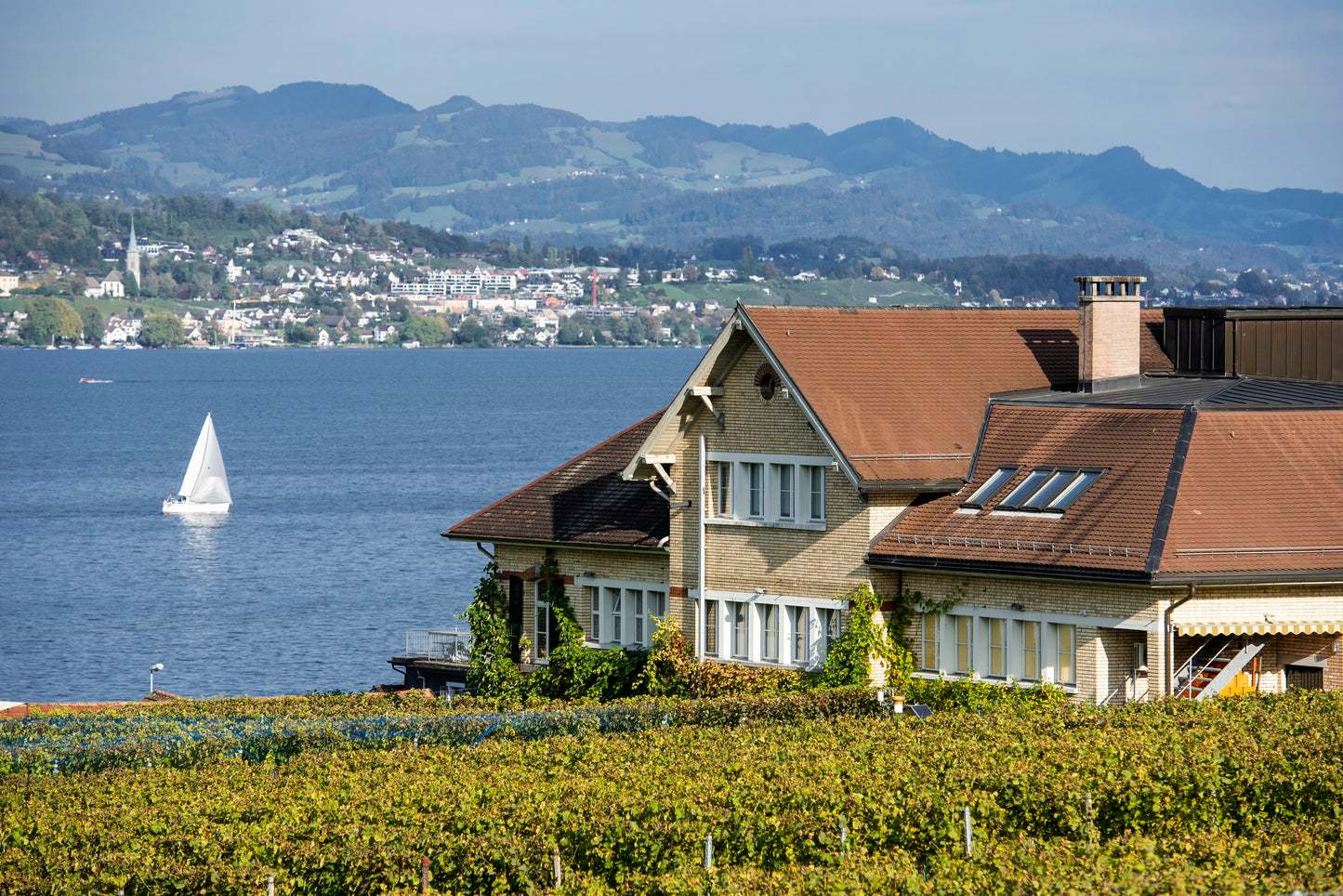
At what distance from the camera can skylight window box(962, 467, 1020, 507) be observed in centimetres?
3684

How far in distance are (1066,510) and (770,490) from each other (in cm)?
661

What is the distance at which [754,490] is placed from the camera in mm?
39625

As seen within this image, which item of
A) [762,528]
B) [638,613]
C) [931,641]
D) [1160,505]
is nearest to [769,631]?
[762,528]

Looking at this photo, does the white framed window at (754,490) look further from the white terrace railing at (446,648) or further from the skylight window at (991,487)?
the white terrace railing at (446,648)

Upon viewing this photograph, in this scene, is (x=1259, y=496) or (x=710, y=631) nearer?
(x=1259, y=496)

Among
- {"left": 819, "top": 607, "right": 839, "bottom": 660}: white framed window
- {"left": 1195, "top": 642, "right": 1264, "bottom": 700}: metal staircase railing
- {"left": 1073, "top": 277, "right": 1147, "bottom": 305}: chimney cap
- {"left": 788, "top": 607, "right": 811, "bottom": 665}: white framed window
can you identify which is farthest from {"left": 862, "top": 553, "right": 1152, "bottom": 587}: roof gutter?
{"left": 1073, "top": 277, "right": 1147, "bottom": 305}: chimney cap

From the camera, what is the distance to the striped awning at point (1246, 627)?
3350 centimetres

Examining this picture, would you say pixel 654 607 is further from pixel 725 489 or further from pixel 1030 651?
pixel 1030 651

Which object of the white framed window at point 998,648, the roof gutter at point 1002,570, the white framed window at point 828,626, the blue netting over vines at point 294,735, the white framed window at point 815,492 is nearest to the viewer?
the blue netting over vines at point 294,735

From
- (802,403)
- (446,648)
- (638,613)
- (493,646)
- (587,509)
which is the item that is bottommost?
(446,648)

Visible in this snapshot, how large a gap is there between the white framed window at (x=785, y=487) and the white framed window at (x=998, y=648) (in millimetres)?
5146

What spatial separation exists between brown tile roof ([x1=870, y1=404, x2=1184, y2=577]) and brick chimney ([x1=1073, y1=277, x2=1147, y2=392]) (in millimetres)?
2756

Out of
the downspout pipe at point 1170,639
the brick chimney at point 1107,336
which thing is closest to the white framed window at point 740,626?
the brick chimney at point 1107,336

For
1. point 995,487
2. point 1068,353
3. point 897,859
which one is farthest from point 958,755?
point 1068,353
